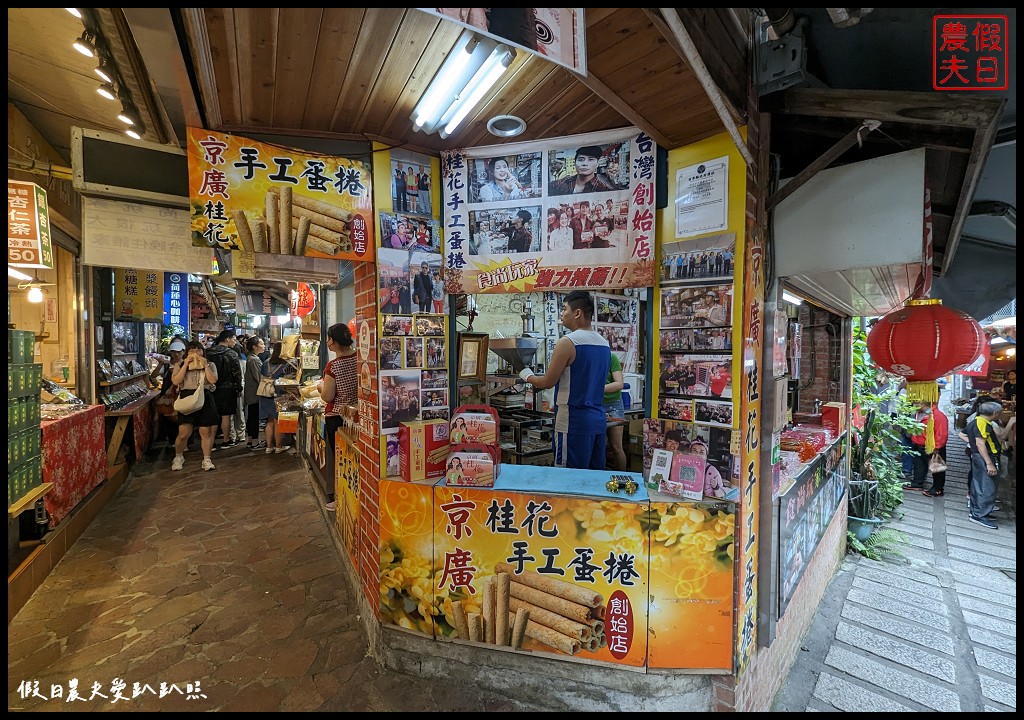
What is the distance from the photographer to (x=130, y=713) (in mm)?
2711

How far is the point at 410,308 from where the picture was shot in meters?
3.23

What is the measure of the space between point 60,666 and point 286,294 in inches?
389

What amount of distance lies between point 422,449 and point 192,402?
6.07 metres

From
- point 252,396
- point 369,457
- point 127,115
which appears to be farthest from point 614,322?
point 252,396

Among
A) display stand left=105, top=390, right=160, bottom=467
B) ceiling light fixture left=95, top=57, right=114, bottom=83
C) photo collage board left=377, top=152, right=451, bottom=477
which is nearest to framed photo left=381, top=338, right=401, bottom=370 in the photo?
photo collage board left=377, top=152, right=451, bottom=477

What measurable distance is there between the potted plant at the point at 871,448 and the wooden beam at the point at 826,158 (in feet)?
16.0

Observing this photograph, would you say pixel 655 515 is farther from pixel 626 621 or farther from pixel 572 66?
pixel 572 66

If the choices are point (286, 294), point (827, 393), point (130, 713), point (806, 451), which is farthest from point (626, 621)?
point (286, 294)

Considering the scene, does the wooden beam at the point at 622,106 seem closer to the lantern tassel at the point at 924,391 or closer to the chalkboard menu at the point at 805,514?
the chalkboard menu at the point at 805,514

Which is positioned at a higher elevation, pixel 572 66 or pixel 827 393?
pixel 572 66

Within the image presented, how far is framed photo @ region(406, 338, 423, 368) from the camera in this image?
10.6ft

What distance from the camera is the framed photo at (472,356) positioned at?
360 cm

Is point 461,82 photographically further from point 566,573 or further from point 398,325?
point 566,573

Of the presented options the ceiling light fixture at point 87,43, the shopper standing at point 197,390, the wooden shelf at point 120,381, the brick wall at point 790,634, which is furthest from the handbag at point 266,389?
the brick wall at point 790,634
